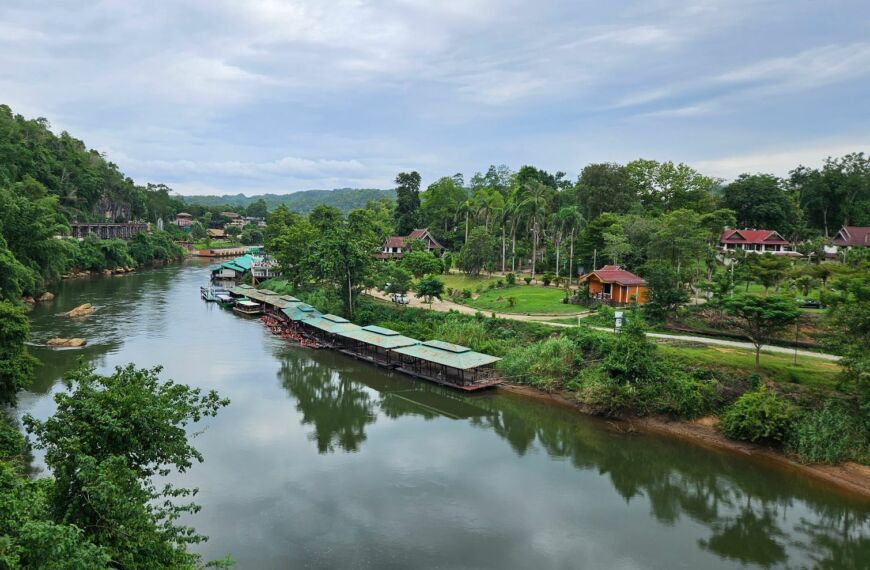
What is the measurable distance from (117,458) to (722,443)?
22.4m

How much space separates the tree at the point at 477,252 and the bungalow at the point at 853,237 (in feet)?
110

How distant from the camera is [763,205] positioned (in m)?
60.6

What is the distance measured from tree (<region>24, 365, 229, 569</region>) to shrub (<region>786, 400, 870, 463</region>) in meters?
21.2

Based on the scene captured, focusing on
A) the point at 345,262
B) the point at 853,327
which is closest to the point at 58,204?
the point at 345,262

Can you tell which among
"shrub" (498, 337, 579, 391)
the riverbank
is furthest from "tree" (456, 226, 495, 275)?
the riverbank

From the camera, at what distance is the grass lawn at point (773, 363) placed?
23.9 meters

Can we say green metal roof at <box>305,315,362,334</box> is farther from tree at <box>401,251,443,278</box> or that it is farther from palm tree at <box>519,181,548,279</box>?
palm tree at <box>519,181,548,279</box>

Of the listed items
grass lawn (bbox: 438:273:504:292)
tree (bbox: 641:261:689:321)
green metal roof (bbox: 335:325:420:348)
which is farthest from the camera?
grass lawn (bbox: 438:273:504:292)

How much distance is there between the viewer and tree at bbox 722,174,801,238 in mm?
60875

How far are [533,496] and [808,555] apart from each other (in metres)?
8.04

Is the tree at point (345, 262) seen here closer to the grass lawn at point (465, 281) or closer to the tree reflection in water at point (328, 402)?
the tree reflection in water at point (328, 402)

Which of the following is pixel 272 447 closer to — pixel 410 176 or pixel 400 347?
pixel 400 347

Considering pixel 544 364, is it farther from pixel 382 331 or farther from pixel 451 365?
pixel 382 331

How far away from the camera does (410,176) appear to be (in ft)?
295
